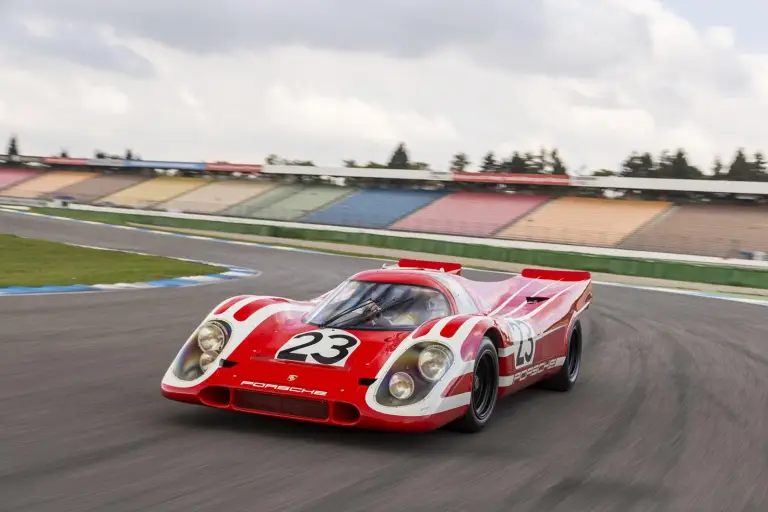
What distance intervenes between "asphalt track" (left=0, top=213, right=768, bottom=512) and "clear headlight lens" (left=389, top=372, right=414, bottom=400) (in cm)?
28

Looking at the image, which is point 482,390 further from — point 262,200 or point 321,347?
point 262,200

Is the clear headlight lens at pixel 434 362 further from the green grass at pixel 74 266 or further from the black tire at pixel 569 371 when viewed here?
the green grass at pixel 74 266

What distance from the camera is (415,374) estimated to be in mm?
4938

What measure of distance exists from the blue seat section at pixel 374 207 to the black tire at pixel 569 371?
38708mm

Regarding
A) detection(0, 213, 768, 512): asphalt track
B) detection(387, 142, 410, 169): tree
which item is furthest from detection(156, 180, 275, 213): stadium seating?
detection(387, 142, 410, 169): tree

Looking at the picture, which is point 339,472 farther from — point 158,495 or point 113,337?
point 113,337

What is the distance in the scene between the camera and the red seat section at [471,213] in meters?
43.9

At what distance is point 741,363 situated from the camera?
9.11 metres

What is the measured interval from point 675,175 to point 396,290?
9439cm

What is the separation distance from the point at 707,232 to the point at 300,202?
24.1 meters

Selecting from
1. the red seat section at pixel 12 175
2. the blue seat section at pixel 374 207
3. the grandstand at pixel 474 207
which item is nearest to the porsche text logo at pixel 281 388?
the grandstand at pixel 474 207

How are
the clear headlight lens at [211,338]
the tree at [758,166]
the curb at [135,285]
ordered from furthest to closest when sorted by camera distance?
the tree at [758,166] → the curb at [135,285] → the clear headlight lens at [211,338]

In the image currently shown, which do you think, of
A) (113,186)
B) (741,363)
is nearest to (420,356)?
(741,363)

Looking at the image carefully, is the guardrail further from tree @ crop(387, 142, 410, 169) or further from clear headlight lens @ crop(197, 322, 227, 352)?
tree @ crop(387, 142, 410, 169)
